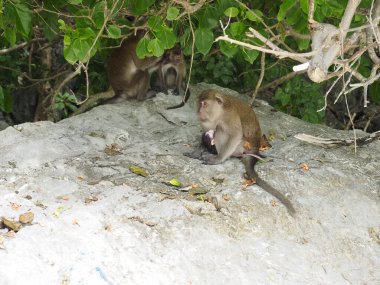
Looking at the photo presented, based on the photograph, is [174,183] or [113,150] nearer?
[174,183]

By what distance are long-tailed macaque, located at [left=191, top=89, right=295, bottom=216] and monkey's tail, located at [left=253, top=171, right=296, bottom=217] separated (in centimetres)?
62

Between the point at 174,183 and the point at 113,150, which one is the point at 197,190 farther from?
the point at 113,150

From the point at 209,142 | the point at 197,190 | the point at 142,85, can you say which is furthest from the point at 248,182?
the point at 142,85

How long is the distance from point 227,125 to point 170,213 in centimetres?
153

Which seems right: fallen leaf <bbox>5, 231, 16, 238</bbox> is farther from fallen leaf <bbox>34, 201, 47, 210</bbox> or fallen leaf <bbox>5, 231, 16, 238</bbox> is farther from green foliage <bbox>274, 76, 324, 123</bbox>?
green foliage <bbox>274, 76, 324, 123</bbox>

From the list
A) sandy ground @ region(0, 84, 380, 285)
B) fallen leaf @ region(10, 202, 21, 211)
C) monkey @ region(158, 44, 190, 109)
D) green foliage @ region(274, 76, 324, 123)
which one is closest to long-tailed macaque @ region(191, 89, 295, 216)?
sandy ground @ region(0, 84, 380, 285)

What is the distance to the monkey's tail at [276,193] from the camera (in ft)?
13.1

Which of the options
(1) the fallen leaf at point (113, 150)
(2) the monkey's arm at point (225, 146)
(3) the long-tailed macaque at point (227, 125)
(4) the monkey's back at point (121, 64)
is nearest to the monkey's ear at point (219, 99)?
(3) the long-tailed macaque at point (227, 125)

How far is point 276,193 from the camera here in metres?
4.13

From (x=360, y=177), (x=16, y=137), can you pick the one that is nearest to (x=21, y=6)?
(x=16, y=137)

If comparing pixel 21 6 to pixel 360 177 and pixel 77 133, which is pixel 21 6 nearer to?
pixel 77 133

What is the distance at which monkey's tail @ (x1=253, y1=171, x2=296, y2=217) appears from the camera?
4008 millimetres

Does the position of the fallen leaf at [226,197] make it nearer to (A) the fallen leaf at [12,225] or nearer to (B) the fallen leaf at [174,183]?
(B) the fallen leaf at [174,183]

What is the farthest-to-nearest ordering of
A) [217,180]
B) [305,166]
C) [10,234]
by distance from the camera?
[305,166]
[217,180]
[10,234]
